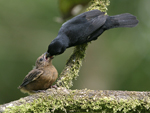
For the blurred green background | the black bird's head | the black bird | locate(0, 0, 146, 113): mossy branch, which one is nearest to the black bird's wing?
the black bird

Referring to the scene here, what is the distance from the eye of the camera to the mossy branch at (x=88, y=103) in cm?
340

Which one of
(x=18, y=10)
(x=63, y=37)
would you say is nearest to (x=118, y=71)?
(x=18, y=10)

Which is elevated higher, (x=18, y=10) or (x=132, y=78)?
(x=18, y=10)

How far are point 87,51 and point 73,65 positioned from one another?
784 cm

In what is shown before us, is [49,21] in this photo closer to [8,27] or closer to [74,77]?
[8,27]

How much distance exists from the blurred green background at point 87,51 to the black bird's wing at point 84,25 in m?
6.07

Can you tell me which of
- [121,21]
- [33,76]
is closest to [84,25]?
[121,21]

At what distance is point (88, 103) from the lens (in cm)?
345

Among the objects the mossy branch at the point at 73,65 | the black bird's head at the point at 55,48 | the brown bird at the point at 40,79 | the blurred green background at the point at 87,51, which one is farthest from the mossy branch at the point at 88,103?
the blurred green background at the point at 87,51

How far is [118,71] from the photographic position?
43.7 feet

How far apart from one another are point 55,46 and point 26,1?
8563mm

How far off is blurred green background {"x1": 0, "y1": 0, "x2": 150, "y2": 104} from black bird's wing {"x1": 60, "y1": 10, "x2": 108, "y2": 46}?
19.9 feet

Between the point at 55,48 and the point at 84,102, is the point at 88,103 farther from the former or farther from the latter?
the point at 55,48

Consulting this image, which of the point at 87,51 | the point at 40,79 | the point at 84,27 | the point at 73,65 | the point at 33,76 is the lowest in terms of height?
the point at 40,79
